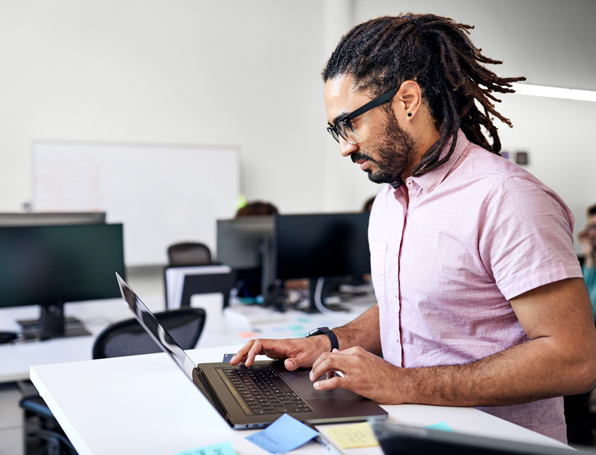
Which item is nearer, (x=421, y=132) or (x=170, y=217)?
(x=421, y=132)

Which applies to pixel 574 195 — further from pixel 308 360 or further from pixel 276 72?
pixel 276 72

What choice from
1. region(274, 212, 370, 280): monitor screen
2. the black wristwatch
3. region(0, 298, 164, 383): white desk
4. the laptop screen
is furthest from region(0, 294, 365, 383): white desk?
the laptop screen

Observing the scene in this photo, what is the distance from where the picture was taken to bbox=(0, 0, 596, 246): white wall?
4.27 metres

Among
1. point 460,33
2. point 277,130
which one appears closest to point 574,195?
point 460,33

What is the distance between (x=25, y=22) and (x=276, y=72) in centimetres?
211

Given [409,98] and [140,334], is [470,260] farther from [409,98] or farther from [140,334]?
[140,334]

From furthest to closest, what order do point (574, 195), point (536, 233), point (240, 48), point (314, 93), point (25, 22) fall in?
point (314, 93)
point (240, 48)
point (25, 22)
point (574, 195)
point (536, 233)

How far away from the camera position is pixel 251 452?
0.80 m

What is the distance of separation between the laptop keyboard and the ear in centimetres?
58

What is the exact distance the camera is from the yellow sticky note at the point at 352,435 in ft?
2.69

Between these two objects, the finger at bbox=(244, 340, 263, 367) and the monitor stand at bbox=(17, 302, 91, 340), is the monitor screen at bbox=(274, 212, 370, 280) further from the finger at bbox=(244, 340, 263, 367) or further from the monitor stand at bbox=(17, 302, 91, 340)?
the finger at bbox=(244, 340, 263, 367)

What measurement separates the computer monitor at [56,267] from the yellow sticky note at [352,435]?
1.88 m

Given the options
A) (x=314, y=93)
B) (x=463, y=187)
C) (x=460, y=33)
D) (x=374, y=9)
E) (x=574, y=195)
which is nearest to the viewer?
(x=463, y=187)

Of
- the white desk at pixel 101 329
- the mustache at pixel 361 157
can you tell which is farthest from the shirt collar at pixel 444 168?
the white desk at pixel 101 329
